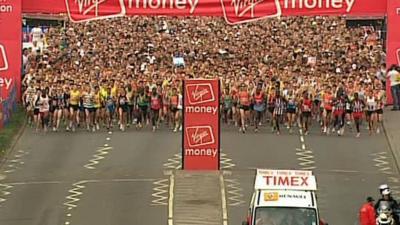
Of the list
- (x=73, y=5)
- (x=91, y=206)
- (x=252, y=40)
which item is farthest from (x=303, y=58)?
(x=91, y=206)

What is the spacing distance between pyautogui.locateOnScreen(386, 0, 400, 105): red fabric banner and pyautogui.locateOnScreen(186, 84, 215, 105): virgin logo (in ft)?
39.8

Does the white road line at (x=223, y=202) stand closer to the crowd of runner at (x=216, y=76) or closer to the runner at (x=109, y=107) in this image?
the crowd of runner at (x=216, y=76)

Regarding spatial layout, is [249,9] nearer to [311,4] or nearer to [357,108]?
[311,4]

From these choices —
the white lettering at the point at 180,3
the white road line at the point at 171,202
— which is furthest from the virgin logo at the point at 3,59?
the white road line at the point at 171,202

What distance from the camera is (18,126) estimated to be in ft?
164

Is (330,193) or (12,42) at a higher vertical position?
(12,42)

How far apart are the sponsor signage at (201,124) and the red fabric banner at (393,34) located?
12.1 metres

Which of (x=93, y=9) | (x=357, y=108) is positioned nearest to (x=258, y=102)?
(x=357, y=108)

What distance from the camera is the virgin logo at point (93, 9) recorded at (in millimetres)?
52625

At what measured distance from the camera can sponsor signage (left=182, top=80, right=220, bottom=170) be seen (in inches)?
1658

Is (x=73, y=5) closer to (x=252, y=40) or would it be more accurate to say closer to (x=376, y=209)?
(x=252, y=40)

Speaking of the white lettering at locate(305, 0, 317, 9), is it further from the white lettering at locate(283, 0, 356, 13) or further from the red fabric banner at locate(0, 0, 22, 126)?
the red fabric banner at locate(0, 0, 22, 126)

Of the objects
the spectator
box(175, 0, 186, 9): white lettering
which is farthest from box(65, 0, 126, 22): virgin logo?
the spectator

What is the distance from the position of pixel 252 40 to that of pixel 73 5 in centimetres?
1245
